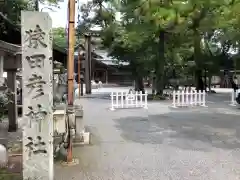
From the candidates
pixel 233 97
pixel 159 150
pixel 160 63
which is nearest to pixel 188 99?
pixel 233 97

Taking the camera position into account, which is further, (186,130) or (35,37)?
(186,130)

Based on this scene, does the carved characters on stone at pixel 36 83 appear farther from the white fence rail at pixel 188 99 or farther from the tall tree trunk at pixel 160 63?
the tall tree trunk at pixel 160 63

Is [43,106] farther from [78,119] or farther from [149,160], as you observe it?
[78,119]

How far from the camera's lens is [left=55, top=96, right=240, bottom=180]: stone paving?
569 cm

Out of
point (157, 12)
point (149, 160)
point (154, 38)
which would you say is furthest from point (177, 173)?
point (154, 38)

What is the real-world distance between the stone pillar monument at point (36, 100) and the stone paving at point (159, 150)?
0.68 meters

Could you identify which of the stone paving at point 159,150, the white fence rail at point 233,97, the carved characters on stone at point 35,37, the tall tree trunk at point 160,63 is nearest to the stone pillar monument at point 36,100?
the carved characters on stone at point 35,37

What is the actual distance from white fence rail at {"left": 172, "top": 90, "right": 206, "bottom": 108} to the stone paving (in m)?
4.36

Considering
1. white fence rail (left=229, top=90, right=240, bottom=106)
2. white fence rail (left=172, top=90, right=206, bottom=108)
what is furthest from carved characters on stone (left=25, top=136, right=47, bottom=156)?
white fence rail (left=229, top=90, right=240, bottom=106)

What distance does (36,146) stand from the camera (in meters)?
4.93

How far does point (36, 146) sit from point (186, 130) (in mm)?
6006

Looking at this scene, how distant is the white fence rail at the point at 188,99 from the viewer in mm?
16875

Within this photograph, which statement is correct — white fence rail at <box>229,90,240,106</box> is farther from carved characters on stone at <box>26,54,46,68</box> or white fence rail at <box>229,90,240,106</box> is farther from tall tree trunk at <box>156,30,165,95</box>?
carved characters on stone at <box>26,54,46,68</box>

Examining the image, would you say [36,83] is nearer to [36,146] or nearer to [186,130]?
[36,146]
